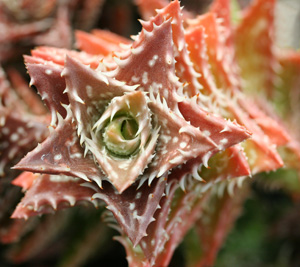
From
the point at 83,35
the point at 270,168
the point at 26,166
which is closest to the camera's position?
the point at 26,166

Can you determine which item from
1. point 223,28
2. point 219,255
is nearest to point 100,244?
point 219,255

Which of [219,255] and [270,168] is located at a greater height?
[270,168]

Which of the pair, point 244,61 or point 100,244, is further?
point 100,244

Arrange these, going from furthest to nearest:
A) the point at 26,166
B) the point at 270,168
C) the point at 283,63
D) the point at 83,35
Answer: the point at 283,63 → the point at 83,35 → the point at 270,168 → the point at 26,166

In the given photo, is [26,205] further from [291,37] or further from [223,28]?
[291,37]
